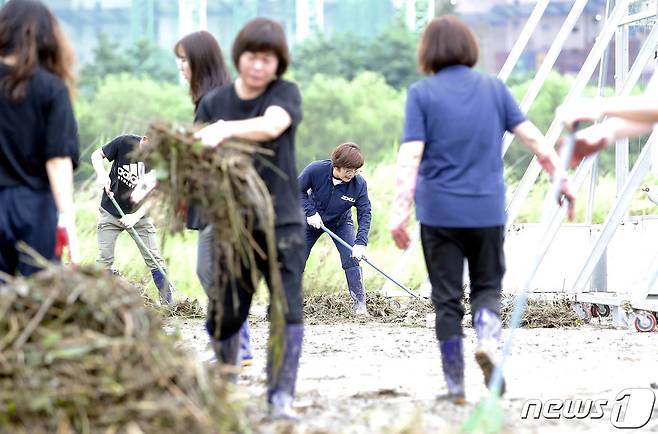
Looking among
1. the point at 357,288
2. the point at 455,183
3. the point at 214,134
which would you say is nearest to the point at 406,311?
the point at 357,288

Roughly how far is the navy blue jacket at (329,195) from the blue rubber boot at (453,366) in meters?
4.68

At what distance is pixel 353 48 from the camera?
2414 centimetres

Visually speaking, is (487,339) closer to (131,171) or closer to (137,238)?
(131,171)

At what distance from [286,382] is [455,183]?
1.11 metres

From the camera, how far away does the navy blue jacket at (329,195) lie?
9.90 m

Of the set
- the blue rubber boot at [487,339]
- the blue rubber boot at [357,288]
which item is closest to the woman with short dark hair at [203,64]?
the blue rubber boot at [487,339]

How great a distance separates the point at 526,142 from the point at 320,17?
18.8 m

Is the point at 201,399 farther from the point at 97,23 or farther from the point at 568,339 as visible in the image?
the point at 97,23

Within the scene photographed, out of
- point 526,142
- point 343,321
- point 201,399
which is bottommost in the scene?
point 343,321

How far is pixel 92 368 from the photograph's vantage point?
12.3 feet

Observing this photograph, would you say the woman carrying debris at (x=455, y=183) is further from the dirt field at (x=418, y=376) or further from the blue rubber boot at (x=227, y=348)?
the blue rubber boot at (x=227, y=348)

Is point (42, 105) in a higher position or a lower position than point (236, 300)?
higher

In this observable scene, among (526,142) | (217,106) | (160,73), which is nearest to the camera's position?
(217,106)

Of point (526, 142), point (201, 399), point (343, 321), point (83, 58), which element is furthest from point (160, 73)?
point (201, 399)
